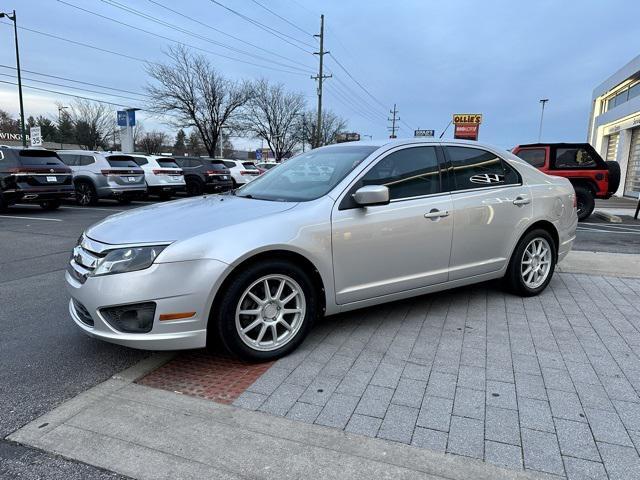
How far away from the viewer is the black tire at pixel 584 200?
12.0 meters

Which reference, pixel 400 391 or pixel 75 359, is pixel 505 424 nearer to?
pixel 400 391

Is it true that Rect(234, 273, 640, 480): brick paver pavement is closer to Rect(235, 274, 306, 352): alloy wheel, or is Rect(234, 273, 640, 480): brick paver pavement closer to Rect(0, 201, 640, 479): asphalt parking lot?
Rect(0, 201, 640, 479): asphalt parking lot

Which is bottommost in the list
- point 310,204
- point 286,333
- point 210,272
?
point 286,333

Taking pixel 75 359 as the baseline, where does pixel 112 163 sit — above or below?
above

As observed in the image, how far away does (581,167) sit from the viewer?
11898 millimetres

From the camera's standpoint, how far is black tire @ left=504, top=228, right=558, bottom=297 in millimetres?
4758

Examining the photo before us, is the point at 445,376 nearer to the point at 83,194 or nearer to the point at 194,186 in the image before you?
the point at 83,194

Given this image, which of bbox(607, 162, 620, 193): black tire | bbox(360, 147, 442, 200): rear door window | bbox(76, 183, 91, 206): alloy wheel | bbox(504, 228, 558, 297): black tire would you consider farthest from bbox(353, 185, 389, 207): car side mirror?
bbox(76, 183, 91, 206): alloy wheel

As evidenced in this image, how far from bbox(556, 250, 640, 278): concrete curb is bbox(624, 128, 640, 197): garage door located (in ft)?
59.6

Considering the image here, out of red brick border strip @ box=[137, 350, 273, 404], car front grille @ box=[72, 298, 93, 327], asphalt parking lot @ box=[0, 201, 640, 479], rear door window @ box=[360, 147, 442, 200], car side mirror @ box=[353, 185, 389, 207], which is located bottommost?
red brick border strip @ box=[137, 350, 273, 404]

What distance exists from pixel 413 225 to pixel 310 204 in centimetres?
94

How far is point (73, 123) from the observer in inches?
2581

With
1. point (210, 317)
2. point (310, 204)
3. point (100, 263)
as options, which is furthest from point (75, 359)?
point (310, 204)

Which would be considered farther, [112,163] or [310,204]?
[112,163]
